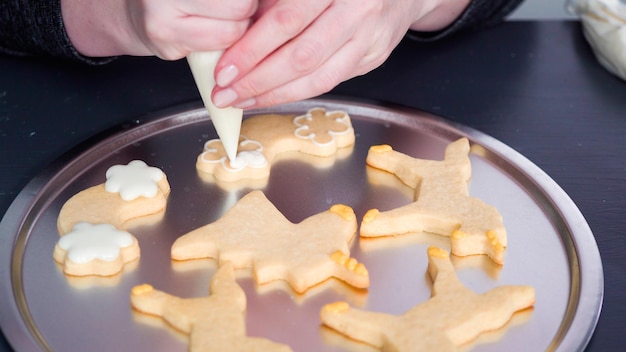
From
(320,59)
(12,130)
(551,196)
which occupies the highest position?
(320,59)

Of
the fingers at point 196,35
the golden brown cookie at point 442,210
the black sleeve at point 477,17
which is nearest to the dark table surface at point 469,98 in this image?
the black sleeve at point 477,17

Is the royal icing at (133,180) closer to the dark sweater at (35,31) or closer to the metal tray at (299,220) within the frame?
the metal tray at (299,220)

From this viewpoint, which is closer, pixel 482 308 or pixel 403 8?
pixel 482 308

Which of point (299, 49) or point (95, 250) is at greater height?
point (299, 49)

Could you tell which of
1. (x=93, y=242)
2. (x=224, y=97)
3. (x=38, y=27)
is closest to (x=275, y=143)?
(x=224, y=97)

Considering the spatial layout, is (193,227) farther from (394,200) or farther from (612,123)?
(612,123)

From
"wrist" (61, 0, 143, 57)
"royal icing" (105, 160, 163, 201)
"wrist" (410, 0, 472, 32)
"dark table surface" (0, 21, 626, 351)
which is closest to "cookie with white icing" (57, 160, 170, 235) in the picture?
"royal icing" (105, 160, 163, 201)

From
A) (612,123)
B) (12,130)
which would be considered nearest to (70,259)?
(12,130)

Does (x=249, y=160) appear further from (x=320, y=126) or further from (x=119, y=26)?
(x=119, y=26)
